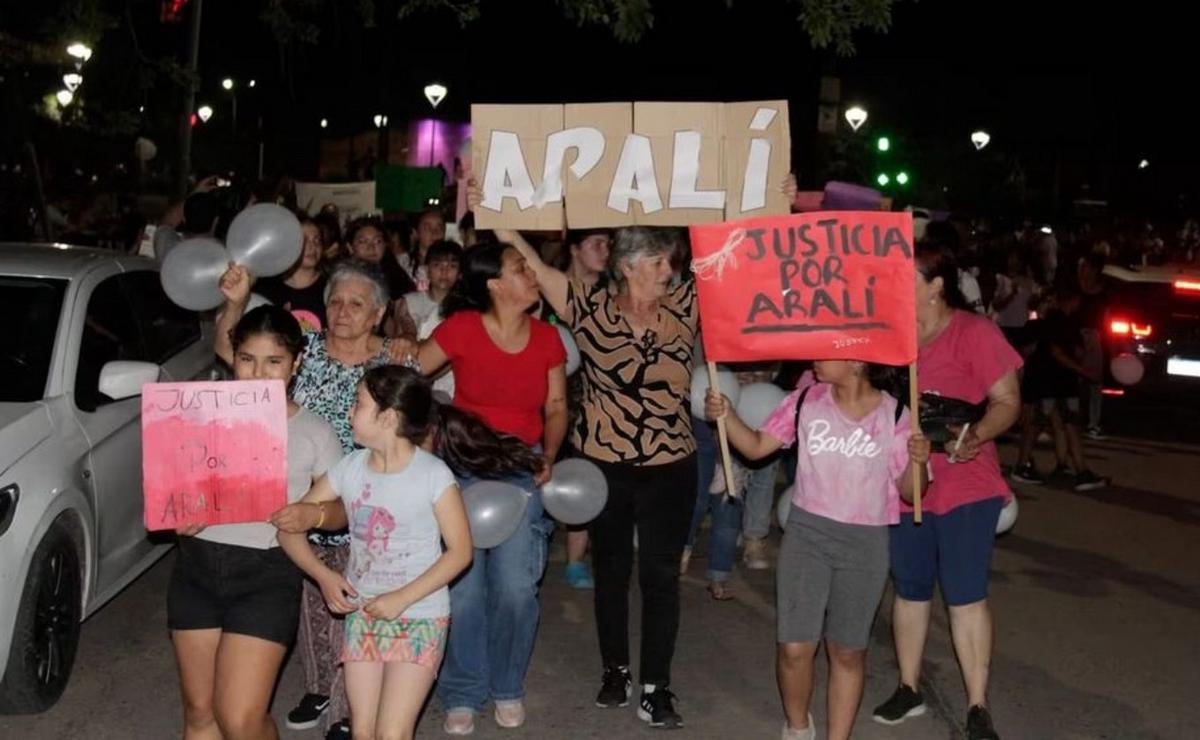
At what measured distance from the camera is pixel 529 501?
6008mm

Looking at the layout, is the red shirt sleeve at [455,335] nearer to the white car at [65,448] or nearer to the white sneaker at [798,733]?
the white car at [65,448]

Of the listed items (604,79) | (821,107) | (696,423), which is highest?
(604,79)

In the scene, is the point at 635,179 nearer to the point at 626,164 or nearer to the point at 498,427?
the point at 626,164

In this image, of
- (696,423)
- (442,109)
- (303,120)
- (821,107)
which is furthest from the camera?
(442,109)

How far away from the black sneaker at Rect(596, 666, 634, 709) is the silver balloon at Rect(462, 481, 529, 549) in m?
1.13

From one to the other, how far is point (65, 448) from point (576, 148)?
2.46 m

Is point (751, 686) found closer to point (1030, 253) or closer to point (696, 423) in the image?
point (696, 423)

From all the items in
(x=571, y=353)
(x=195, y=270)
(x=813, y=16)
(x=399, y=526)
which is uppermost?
(x=813, y=16)

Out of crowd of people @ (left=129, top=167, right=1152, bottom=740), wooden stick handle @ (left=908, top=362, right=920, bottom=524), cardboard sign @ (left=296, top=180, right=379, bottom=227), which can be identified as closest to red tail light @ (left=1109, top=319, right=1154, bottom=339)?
cardboard sign @ (left=296, top=180, right=379, bottom=227)

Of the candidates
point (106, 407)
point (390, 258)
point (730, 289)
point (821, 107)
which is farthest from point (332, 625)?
point (821, 107)

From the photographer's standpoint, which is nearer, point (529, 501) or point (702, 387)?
point (529, 501)

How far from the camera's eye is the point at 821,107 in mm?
21203

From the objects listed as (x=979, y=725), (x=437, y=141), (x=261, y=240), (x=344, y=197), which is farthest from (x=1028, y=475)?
(x=437, y=141)

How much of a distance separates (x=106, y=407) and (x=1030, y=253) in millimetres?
12600
